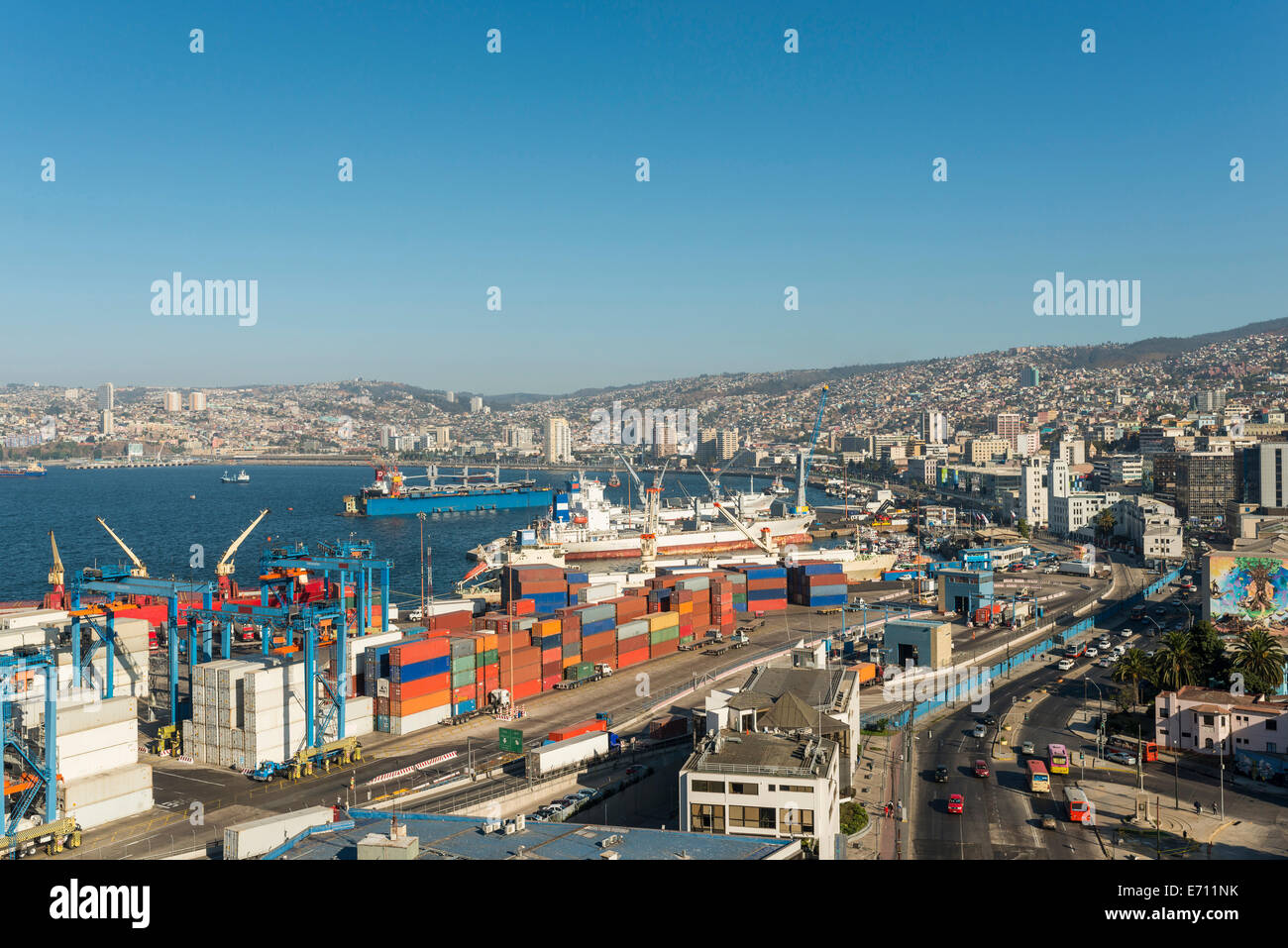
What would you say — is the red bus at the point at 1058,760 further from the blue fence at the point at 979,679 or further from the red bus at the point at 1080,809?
the blue fence at the point at 979,679

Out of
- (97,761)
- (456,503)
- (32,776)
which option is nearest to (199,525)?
(456,503)

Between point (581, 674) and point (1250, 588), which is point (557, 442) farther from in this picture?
point (581, 674)

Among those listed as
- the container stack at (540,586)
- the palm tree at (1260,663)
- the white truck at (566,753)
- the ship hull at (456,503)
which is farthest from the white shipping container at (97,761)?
the ship hull at (456,503)

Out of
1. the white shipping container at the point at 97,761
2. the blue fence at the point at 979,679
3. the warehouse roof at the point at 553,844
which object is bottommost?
the blue fence at the point at 979,679

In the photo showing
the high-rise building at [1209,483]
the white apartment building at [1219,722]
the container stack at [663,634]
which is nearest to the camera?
the white apartment building at [1219,722]

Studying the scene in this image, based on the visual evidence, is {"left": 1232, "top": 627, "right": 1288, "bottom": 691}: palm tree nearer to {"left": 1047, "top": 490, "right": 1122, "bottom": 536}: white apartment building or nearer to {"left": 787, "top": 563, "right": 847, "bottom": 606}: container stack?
{"left": 787, "top": 563, "right": 847, "bottom": 606}: container stack
